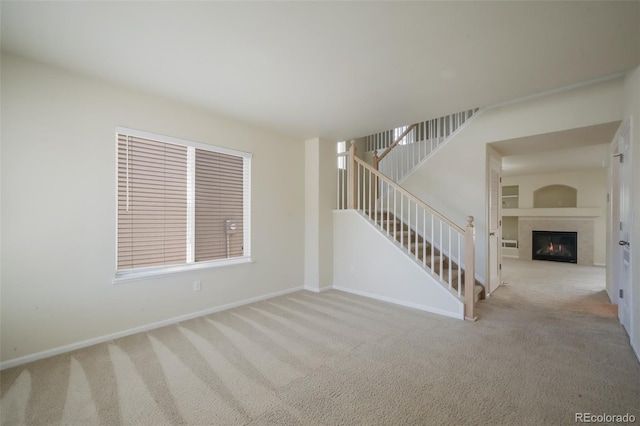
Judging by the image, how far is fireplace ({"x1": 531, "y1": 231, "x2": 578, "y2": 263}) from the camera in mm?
7355

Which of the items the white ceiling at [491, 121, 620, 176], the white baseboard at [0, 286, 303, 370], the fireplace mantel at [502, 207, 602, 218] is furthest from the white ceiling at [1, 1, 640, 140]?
the fireplace mantel at [502, 207, 602, 218]

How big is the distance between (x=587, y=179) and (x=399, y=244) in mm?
6697

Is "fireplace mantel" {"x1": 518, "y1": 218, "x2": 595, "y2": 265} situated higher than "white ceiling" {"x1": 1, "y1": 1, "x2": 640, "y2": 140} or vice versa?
"white ceiling" {"x1": 1, "y1": 1, "x2": 640, "y2": 140}

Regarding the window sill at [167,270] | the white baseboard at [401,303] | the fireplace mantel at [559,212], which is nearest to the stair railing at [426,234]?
the white baseboard at [401,303]

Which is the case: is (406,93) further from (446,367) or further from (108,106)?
(108,106)

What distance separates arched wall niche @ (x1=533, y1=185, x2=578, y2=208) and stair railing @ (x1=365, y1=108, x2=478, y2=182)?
5.13 m

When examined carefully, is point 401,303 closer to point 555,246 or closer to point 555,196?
point 555,246

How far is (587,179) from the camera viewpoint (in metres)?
7.23

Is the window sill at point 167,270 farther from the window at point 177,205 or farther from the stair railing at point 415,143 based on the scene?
the stair railing at point 415,143

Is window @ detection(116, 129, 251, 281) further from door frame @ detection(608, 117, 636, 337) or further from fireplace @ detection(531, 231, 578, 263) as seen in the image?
fireplace @ detection(531, 231, 578, 263)

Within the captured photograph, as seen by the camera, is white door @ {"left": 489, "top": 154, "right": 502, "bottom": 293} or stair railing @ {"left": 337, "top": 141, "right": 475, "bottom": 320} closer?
stair railing @ {"left": 337, "top": 141, "right": 475, "bottom": 320}

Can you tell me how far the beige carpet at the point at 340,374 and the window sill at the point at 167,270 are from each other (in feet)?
1.91

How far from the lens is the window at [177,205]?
2900 millimetres

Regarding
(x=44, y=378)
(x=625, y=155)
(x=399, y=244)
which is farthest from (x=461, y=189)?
(x=44, y=378)
